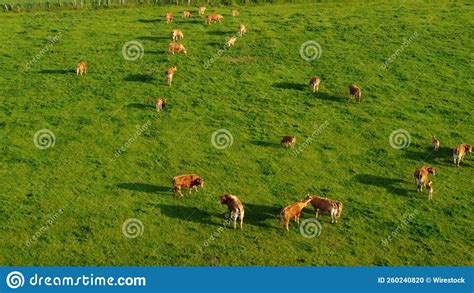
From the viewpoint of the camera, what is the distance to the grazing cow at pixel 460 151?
1247 inches

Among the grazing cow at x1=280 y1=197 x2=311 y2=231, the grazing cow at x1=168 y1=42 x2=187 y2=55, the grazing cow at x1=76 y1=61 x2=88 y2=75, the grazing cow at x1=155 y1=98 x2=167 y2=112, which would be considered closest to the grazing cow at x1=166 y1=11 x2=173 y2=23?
the grazing cow at x1=168 y1=42 x2=187 y2=55

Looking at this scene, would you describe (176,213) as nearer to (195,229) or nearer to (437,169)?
(195,229)

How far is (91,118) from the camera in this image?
3606cm

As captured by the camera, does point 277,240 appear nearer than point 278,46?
Yes

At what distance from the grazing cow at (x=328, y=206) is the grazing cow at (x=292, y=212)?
15.2 inches

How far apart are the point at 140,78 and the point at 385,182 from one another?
62.9 ft

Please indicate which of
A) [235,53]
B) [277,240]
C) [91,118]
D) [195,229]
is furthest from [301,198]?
[235,53]

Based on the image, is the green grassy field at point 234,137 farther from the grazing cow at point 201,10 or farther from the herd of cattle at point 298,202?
the grazing cow at point 201,10

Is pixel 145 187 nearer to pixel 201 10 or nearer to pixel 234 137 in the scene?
pixel 234 137

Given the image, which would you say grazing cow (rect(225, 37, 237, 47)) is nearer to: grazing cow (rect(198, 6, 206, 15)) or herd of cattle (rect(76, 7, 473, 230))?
grazing cow (rect(198, 6, 206, 15))

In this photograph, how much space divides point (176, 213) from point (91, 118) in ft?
38.8

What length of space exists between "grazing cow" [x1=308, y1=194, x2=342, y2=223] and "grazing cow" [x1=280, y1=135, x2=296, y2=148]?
6224mm

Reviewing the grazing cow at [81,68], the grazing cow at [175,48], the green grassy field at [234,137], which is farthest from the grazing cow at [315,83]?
the grazing cow at [81,68]

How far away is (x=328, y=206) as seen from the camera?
26.6 m
